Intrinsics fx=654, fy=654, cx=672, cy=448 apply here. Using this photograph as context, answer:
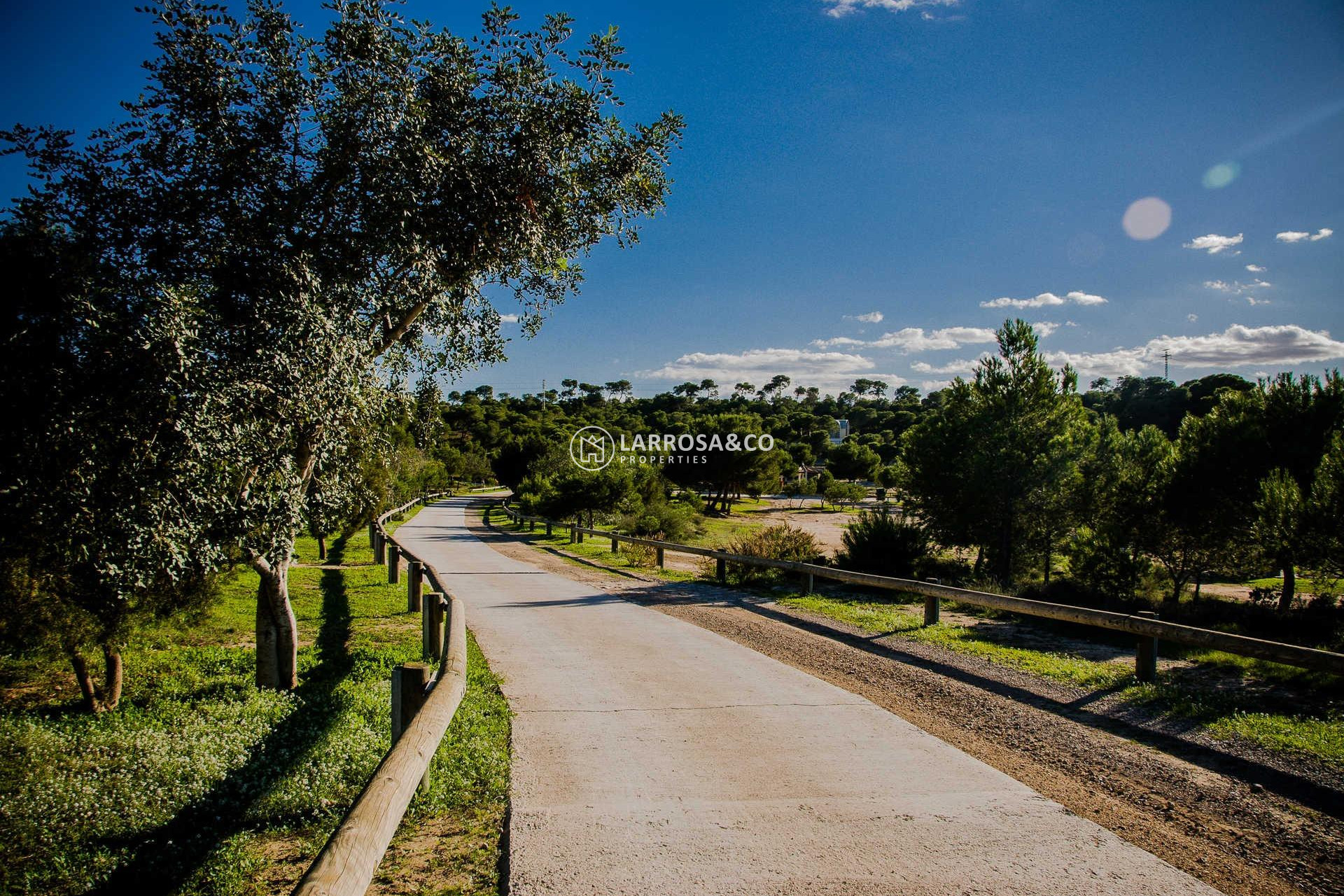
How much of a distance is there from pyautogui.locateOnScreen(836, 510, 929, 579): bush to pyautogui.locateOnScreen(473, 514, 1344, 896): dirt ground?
27.4ft

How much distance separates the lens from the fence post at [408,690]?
4.09m

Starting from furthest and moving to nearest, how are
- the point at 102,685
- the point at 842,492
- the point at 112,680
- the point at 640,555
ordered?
the point at 842,492, the point at 640,555, the point at 102,685, the point at 112,680

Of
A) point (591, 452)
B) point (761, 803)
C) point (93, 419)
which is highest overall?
point (591, 452)

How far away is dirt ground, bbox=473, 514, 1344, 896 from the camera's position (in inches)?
151

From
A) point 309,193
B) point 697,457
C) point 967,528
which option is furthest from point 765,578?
point 697,457

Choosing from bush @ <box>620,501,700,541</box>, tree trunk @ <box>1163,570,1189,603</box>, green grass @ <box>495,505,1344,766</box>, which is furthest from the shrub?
tree trunk @ <box>1163,570,1189,603</box>

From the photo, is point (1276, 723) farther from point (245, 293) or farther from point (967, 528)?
point (967, 528)

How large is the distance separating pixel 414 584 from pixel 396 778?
9711 mm

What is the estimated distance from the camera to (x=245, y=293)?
21.2ft

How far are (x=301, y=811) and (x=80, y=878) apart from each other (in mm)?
1053

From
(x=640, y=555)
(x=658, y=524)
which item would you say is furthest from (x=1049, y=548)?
(x=658, y=524)

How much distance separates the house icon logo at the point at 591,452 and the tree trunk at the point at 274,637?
23966 mm

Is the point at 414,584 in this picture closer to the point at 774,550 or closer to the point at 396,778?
the point at 774,550

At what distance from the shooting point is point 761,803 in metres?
4.33
